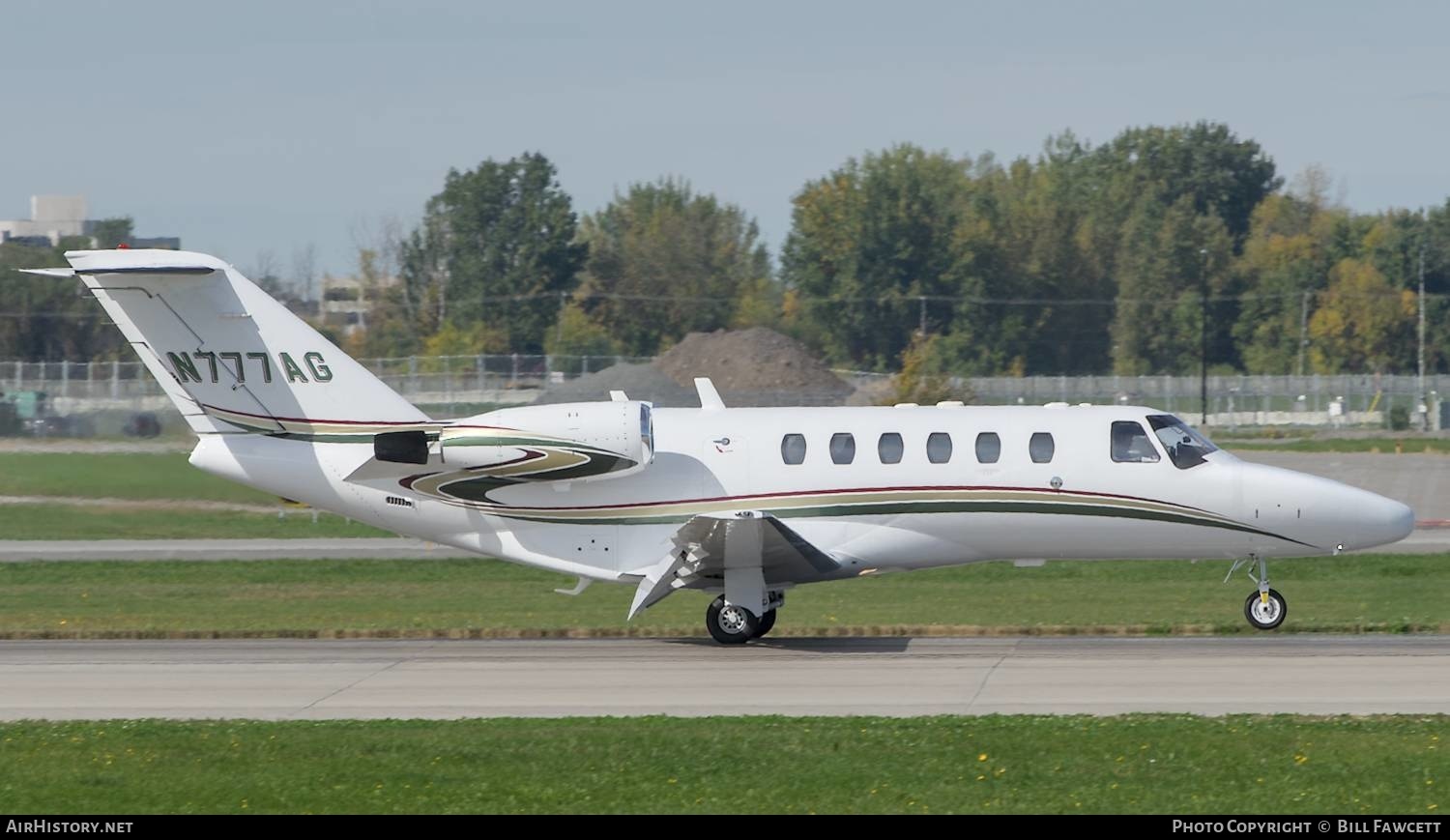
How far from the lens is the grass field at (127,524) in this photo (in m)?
35.7

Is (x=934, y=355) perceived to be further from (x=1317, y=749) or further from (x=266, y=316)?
(x=1317, y=749)

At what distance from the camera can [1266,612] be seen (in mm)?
19859

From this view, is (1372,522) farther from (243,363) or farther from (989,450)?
(243,363)

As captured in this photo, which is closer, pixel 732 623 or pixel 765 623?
pixel 732 623

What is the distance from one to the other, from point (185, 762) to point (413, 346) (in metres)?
73.8

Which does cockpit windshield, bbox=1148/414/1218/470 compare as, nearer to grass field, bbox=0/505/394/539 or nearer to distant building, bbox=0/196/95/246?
grass field, bbox=0/505/394/539

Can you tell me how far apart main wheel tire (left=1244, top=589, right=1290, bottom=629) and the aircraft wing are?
465 cm

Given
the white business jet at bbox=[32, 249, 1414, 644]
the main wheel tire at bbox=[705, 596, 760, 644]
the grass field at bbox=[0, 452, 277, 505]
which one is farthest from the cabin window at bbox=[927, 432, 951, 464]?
the grass field at bbox=[0, 452, 277, 505]

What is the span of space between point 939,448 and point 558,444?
4.13 meters

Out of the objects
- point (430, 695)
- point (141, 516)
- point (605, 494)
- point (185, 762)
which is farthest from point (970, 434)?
point (141, 516)

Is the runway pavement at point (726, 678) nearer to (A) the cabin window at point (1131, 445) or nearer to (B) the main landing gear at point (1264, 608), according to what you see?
(B) the main landing gear at point (1264, 608)

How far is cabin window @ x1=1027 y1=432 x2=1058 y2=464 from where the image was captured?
64.1 feet

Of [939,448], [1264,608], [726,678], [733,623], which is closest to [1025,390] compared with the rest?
[1264,608]

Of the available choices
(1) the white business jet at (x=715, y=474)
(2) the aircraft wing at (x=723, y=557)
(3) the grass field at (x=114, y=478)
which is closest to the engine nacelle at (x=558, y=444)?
(1) the white business jet at (x=715, y=474)
